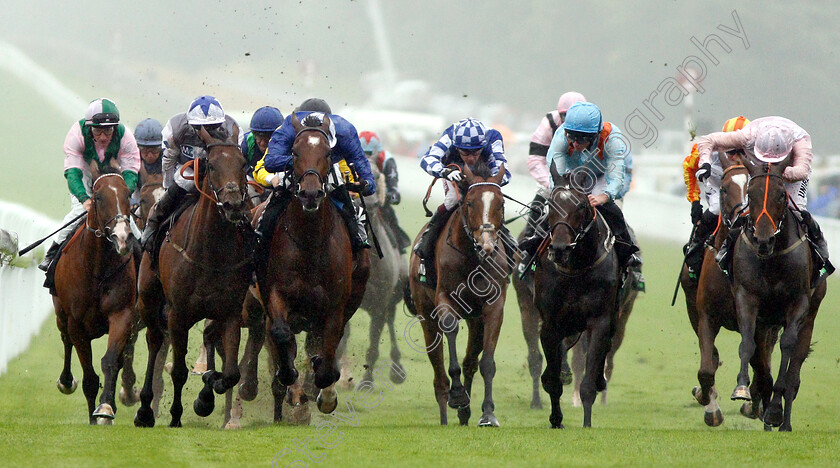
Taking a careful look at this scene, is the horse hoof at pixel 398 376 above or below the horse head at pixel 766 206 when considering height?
below

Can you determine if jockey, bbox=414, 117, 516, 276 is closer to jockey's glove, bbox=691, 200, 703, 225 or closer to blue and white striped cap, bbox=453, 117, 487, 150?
blue and white striped cap, bbox=453, 117, 487, 150

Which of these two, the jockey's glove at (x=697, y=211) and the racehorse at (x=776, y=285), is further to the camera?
the jockey's glove at (x=697, y=211)

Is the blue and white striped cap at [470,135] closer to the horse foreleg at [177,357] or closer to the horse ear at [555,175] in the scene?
the horse ear at [555,175]

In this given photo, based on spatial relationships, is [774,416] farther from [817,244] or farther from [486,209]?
[486,209]

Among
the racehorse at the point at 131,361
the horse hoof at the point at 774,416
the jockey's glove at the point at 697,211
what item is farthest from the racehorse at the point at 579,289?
the racehorse at the point at 131,361

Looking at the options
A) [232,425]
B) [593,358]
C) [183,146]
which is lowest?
[232,425]

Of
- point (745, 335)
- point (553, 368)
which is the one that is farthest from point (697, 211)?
point (553, 368)

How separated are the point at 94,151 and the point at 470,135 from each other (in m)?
3.08

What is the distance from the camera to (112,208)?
898 centimetres

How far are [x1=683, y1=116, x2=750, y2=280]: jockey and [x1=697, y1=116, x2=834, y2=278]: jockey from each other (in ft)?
1.52

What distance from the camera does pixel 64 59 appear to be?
177 feet

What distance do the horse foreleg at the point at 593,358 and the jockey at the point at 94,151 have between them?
12.4 ft

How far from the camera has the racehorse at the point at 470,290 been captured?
9422 mm

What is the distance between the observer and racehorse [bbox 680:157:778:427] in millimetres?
9336
